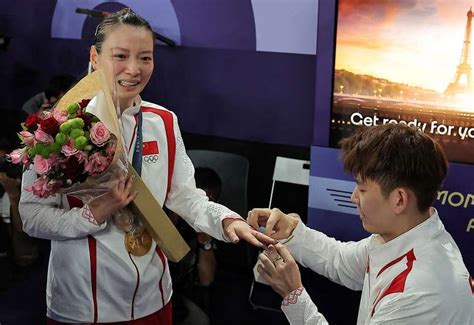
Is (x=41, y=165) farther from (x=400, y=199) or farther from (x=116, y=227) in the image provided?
(x=400, y=199)

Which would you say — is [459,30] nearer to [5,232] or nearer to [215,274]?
[215,274]

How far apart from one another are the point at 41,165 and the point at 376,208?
967 millimetres

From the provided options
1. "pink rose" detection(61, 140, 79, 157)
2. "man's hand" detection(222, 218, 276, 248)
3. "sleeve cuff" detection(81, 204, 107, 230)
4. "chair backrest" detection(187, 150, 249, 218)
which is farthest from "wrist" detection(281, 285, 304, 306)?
"chair backrest" detection(187, 150, 249, 218)

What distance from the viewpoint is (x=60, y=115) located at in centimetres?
182

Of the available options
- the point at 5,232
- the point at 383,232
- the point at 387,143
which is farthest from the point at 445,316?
A: the point at 5,232

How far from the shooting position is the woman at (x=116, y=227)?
6.68 feet

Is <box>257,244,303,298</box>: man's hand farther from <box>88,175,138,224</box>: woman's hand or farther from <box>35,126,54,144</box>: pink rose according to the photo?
<box>35,126,54,144</box>: pink rose

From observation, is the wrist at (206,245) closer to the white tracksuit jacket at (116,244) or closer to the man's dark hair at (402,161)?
the white tracksuit jacket at (116,244)

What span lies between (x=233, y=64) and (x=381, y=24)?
1.24m

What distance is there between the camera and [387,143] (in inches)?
67.4

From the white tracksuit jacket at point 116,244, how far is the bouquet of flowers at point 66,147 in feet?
0.69

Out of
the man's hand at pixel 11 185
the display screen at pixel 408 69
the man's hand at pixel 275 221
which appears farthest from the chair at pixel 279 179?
the man's hand at pixel 11 185

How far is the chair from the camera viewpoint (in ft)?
12.6

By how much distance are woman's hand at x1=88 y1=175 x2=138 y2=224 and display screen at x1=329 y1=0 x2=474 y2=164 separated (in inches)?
56.6
